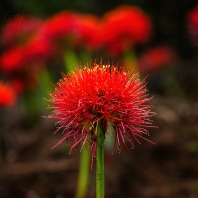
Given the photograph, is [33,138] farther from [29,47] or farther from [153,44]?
[153,44]

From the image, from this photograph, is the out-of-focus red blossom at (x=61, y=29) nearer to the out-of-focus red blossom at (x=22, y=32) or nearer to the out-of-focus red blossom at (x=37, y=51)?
the out-of-focus red blossom at (x=37, y=51)

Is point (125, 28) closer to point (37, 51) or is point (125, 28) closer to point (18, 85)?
point (37, 51)

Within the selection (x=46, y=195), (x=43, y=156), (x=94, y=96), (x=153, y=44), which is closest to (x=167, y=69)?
(x=153, y=44)

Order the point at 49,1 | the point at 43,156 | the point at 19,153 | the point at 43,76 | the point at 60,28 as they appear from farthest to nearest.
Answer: the point at 49,1, the point at 43,76, the point at 19,153, the point at 43,156, the point at 60,28

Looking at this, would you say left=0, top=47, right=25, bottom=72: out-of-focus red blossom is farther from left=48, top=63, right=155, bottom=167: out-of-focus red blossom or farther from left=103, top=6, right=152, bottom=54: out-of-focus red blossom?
left=48, top=63, right=155, bottom=167: out-of-focus red blossom

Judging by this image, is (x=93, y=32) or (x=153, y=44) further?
(x=153, y=44)

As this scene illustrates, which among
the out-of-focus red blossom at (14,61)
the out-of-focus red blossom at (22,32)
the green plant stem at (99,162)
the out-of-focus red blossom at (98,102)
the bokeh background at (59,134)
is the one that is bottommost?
the green plant stem at (99,162)

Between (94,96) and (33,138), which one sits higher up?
(33,138)

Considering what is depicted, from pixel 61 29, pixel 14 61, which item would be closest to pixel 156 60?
pixel 14 61

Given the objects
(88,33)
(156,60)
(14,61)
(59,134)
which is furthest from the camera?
(156,60)

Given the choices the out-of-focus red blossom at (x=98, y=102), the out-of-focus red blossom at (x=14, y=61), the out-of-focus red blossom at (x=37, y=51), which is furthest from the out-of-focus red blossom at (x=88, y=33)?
the out-of-focus red blossom at (x=98, y=102)

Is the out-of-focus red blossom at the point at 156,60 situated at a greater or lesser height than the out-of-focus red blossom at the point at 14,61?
greater
